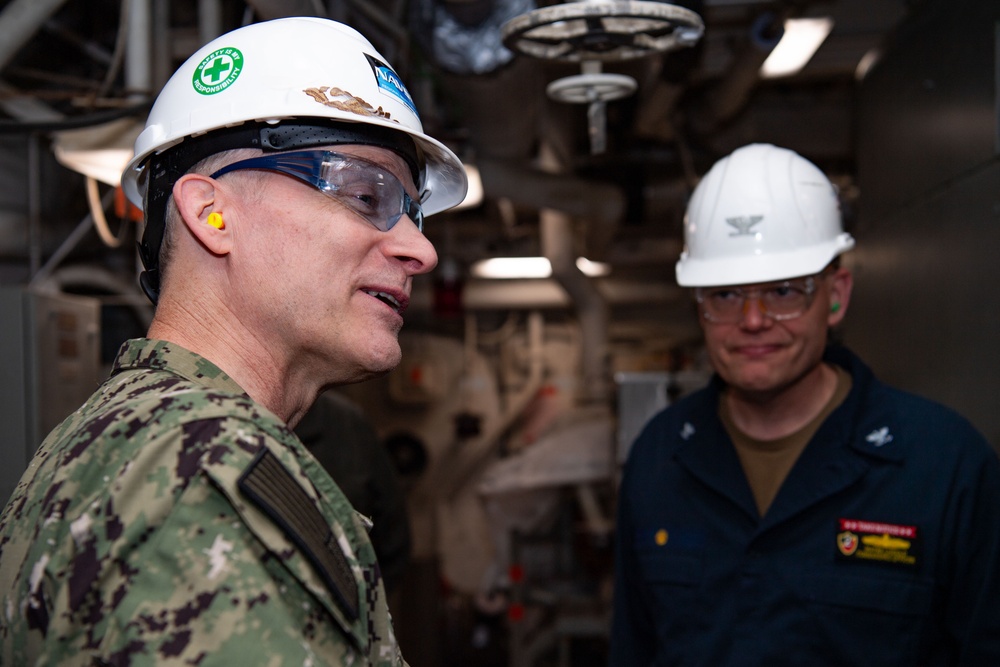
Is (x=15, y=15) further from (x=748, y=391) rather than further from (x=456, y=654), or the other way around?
(x=456, y=654)

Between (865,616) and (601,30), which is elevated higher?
(601,30)

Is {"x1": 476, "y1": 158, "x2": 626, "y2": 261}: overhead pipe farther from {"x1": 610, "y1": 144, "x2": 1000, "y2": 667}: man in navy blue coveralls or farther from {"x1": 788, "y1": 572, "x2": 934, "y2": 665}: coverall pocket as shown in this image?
{"x1": 788, "y1": 572, "x2": 934, "y2": 665}: coverall pocket

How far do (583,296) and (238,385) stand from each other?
405 centimetres

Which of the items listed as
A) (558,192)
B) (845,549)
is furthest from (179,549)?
(558,192)

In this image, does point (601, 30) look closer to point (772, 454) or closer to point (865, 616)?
point (772, 454)

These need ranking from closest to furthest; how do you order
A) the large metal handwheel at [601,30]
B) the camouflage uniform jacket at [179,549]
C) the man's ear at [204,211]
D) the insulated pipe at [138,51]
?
the camouflage uniform jacket at [179,549] → the man's ear at [204,211] → the large metal handwheel at [601,30] → the insulated pipe at [138,51]

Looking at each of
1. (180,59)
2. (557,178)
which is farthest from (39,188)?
(557,178)

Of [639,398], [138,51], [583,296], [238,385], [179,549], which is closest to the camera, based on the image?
[179,549]

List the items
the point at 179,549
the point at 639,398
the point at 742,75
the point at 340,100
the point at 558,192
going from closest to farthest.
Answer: the point at 179,549
the point at 340,100
the point at 742,75
the point at 639,398
the point at 558,192

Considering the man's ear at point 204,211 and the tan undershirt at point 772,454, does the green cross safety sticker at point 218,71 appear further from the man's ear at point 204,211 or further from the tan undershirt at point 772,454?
the tan undershirt at point 772,454

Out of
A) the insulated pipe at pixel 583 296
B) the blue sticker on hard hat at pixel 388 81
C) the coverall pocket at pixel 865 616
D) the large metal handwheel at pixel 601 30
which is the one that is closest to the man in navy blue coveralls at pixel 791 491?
the coverall pocket at pixel 865 616

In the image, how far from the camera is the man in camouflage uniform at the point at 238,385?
2.30 feet

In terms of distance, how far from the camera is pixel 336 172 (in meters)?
1.06

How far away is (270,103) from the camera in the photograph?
1.05 metres
